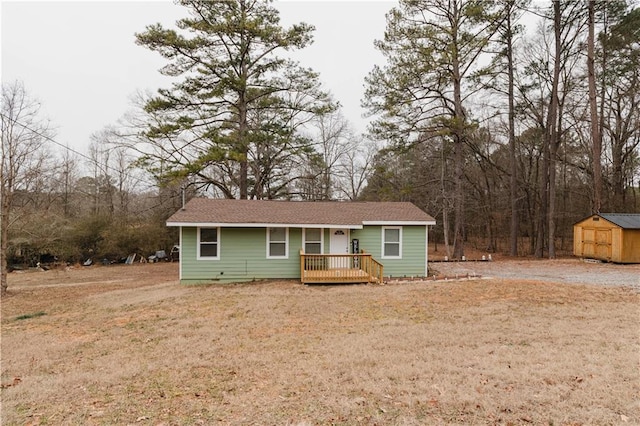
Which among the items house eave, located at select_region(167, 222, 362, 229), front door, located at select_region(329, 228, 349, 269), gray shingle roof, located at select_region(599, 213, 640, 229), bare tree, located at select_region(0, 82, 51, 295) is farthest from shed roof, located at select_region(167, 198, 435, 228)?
gray shingle roof, located at select_region(599, 213, 640, 229)

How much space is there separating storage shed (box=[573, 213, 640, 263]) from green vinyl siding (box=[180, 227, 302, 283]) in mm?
13734

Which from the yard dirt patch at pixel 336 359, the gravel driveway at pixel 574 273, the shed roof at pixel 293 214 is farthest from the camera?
the shed roof at pixel 293 214

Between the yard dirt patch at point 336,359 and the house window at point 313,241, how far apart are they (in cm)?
338

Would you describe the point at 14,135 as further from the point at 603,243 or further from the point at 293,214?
the point at 603,243

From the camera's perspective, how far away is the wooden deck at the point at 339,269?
37.1 feet

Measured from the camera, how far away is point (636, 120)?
1942cm

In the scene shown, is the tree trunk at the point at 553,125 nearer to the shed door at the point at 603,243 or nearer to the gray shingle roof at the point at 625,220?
the shed door at the point at 603,243

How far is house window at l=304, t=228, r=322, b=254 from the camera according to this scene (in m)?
12.9

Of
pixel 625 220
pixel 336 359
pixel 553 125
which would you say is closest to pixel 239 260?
pixel 336 359

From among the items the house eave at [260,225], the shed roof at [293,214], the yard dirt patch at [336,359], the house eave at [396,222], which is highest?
the shed roof at [293,214]

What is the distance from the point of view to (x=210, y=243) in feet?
40.1

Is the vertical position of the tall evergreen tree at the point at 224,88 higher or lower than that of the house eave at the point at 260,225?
higher

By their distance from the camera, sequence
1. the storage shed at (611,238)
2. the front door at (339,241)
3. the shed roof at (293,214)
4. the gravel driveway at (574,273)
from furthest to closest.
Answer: the storage shed at (611,238) → the front door at (339,241) → the shed roof at (293,214) → the gravel driveway at (574,273)

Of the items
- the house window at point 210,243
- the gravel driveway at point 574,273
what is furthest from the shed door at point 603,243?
the house window at point 210,243
